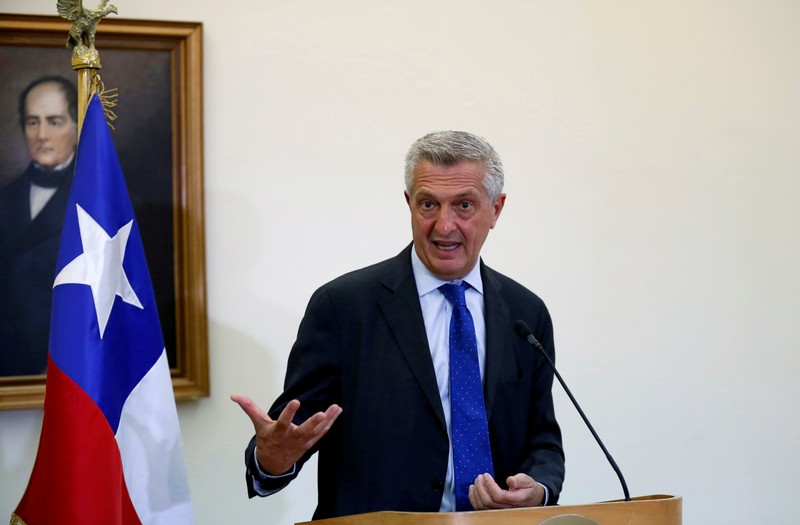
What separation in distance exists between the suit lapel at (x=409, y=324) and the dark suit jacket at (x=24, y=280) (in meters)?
1.27

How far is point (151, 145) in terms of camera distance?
9.78ft

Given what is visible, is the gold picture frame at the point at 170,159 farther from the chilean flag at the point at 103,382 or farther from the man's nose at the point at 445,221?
the man's nose at the point at 445,221

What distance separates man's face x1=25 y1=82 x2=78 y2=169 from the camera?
2881 mm

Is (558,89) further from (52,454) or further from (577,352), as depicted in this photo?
(52,454)

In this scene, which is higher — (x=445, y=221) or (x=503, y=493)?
(x=445, y=221)

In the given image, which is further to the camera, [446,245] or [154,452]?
[154,452]

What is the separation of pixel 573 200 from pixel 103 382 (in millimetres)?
1823

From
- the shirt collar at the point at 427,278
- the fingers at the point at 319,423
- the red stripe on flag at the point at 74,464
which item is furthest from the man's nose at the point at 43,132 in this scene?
the fingers at the point at 319,423

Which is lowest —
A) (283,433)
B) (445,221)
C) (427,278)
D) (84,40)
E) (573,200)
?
(283,433)

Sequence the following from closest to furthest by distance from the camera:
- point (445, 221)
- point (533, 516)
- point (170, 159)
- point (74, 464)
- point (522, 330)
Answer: point (533, 516), point (522, 330), point (445, 221), point (74, 464), point (170, 159)

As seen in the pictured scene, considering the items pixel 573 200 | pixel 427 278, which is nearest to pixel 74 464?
pixel 427 278

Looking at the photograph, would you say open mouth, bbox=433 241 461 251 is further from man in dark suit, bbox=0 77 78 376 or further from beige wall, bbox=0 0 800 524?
man in dark suit, bbox=0 77 78 376

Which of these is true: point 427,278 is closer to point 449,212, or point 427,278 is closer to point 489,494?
point 449,212

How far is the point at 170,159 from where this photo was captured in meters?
2.99
